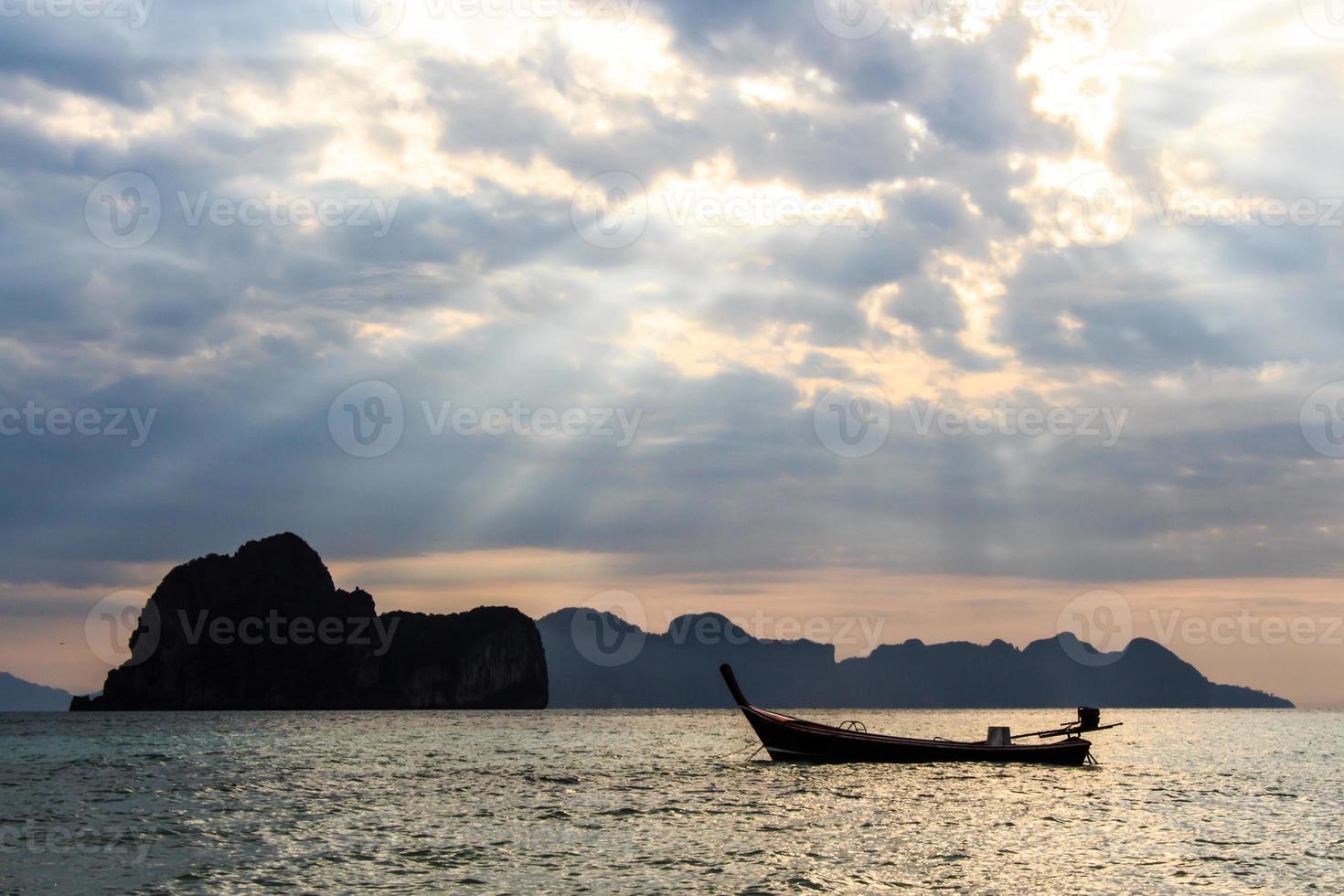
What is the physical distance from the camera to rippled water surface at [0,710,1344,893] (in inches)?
1261

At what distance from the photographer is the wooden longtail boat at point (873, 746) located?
66500 mm

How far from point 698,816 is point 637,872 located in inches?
533

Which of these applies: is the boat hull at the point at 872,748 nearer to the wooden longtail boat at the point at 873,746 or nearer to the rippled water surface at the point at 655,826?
the wooden longtail boat at the point at 873,746

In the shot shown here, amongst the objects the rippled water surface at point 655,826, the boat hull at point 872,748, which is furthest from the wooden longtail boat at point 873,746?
the rippled water surface at point 655,826

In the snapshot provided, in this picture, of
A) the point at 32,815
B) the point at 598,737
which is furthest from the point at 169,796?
the point at 598,737

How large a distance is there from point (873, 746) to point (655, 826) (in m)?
27.6

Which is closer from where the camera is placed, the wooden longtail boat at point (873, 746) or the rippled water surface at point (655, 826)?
the rippled water surface at point (655, 826)

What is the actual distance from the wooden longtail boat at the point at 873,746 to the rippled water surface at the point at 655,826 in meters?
1.59

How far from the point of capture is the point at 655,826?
42.4 metres

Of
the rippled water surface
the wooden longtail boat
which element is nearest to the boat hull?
the wooden longtail boat

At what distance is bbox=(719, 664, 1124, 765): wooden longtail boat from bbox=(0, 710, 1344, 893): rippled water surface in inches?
62.6

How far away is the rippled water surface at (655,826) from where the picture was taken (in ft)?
105

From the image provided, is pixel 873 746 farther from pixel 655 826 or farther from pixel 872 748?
pixel 655 826

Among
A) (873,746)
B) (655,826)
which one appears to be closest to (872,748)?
(873,746)
